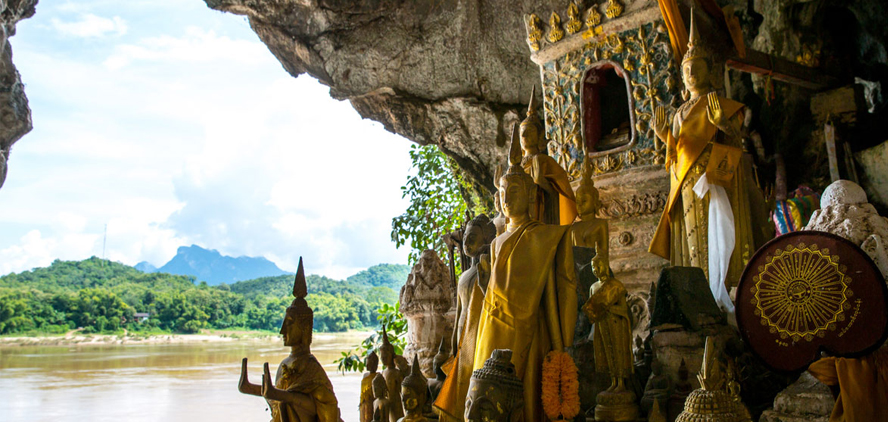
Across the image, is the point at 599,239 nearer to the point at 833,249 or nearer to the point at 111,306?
the point at 833,249

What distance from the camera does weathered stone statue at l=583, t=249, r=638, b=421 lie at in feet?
11.5

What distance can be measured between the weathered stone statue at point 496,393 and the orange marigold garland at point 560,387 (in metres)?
0.34

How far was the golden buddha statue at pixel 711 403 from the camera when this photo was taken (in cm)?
242

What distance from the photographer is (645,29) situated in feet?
24.2

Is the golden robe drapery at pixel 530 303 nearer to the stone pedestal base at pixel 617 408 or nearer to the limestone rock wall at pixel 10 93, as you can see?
the stone pedestal base at pixel 617 408

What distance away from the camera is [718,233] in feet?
16.5

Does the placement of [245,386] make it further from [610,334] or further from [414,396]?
[610,334]

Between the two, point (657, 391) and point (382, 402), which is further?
point (382, 402)

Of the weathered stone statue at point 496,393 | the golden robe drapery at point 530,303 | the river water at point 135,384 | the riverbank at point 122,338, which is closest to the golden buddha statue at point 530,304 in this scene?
the golden robe drapery at point 530,303

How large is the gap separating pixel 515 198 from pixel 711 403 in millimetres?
1670

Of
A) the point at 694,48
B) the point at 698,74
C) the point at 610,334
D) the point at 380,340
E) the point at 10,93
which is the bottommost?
the point at 380,340

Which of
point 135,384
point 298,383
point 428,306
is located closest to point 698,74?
point 428,306

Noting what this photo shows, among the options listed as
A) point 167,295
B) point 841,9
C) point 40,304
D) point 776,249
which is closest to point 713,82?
point 776,249

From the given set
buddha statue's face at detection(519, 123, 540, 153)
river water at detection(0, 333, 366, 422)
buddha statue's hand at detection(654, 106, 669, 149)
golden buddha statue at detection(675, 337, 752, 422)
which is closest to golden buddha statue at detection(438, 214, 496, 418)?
golden buddha statue at detection(675, 337, 752, 422)
